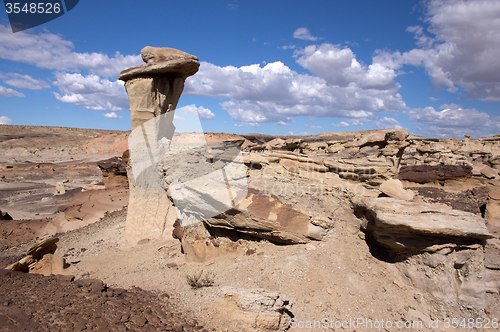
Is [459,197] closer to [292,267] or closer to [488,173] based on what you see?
[488,173]

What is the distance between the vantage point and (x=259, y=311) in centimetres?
292

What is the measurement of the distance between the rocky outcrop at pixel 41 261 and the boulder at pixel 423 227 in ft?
18.8

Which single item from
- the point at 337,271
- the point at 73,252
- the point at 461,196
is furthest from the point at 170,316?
the point at 461,196

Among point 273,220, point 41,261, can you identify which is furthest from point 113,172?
point 273,220

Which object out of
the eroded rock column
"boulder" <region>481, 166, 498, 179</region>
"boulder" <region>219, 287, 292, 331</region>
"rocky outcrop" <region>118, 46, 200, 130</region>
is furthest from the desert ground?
"boulder" <region>481, 166, 498, 179</region>

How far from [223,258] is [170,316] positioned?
153 cm

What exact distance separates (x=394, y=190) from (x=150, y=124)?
5.80 m

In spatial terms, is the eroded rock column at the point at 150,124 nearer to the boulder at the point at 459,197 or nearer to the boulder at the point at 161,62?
the boulder at the point at 161,62

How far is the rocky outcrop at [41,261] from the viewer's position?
4492mm

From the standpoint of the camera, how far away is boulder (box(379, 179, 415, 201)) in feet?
15.2

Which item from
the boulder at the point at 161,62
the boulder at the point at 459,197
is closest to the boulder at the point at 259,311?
the boulder at the point at 459,197

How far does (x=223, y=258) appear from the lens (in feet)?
14.8

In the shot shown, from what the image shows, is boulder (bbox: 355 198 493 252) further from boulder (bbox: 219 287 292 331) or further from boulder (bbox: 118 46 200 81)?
boulder (bbox: 118 46 200 81)

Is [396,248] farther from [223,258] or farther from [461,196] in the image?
[461,196]
